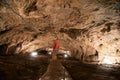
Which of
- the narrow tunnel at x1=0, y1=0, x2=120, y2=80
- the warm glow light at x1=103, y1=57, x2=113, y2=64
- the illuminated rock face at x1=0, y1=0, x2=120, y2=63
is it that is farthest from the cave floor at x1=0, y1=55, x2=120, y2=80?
the illuminated rock face at x1=0, y1=0, x2=120, y2=63

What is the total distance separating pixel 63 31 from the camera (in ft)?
48.0

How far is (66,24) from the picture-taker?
13.0 metres

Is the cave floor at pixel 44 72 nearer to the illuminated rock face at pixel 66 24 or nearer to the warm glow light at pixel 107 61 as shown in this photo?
the warm glow light at pixel 107 61

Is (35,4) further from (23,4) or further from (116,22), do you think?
(116,22)

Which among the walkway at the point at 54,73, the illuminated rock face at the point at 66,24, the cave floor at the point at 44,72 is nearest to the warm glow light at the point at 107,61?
the illuminated rock face at the point at 66,24

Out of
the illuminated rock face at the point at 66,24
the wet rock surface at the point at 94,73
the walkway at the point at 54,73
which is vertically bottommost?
the wet rock surface at the point at 94,73

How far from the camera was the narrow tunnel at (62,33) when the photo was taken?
9477 millimetres

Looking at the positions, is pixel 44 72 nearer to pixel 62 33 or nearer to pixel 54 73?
pixel 54 73

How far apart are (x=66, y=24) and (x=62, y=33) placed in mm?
2318

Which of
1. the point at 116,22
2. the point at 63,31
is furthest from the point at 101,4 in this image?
the point at 63,31

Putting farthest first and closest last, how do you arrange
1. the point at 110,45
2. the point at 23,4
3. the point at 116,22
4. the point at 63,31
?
the point at 63,31 → the point at 110,45 → the point at 116,22 → the point at 23,4

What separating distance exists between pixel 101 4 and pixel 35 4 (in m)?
3.58

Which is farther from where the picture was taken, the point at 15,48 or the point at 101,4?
the point at 15,48

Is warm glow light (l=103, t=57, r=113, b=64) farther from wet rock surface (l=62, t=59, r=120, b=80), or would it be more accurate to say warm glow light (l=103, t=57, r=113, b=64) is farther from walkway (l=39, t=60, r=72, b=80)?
walkway (l=39, t=60, r=72, b=80)
